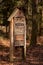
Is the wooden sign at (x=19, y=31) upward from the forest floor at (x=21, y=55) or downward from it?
upward

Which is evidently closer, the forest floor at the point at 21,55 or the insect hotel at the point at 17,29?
the insect hotel at the point at 17,29

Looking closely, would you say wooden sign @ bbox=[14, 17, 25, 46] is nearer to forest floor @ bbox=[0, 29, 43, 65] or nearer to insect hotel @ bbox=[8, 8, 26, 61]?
insect hotel @ bbox=[8, 8, 26, 61]

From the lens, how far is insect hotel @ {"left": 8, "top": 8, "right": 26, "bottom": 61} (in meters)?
10.2

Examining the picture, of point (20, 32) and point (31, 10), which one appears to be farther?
point (31, 10)

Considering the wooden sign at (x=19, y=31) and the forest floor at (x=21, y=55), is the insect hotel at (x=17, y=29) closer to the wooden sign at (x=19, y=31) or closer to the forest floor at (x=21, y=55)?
the wooden sign at (x=19, y=31)

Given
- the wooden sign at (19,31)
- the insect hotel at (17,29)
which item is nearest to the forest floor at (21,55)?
the insect hotel at (17,29)

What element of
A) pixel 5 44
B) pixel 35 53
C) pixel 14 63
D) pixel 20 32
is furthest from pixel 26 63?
pixel 5 44

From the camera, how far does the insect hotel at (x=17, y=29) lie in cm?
1016

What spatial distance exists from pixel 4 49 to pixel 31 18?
271 cm

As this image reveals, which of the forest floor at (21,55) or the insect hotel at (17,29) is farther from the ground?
the insect hotel at (17,29)

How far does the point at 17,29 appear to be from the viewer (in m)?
10.3

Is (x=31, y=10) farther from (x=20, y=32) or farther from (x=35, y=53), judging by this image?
(x=20, y=32)

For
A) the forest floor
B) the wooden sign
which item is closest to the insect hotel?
the wooden sign

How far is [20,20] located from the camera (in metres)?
10.4
